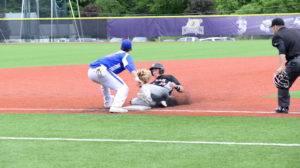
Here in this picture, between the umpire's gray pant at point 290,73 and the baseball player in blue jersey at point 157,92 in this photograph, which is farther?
the baseball player in blue jersey at point 157,92

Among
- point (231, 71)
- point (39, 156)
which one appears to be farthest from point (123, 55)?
point (231, 71)

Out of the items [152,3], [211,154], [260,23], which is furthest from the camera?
[152,3]

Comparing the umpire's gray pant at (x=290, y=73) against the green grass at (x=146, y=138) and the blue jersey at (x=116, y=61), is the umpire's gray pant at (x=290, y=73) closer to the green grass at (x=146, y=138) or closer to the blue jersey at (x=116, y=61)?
the green grass at (x=146, y=138)

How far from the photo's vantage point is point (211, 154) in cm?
679

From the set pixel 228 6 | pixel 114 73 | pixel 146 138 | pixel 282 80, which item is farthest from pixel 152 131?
pixel 228 6

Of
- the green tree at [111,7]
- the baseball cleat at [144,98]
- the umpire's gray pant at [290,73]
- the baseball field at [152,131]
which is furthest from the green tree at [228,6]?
the umpire's gray pant at [290,73]

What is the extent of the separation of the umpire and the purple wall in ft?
135

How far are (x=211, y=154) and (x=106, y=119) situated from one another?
10.9ft

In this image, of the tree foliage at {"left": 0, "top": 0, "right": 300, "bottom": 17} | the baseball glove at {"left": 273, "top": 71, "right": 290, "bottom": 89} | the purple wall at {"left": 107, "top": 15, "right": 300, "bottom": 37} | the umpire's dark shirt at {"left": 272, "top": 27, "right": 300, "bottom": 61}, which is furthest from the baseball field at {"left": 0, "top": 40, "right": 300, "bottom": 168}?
the tree foliage at {"left": 0, "top": 0, "right": 300, "bottom": 17}

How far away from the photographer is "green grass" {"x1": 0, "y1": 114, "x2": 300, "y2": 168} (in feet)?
21.1

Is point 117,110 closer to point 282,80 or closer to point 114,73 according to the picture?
point 114,73

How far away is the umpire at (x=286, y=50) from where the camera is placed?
9734mm

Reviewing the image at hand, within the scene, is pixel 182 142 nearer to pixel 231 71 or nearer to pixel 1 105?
pixel 1 105

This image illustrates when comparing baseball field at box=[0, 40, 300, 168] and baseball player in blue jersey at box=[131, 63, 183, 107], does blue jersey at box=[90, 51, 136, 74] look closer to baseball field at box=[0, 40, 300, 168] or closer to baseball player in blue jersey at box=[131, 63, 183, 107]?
baseball player in blue jersey at box=[131, 63, 183, 107]
